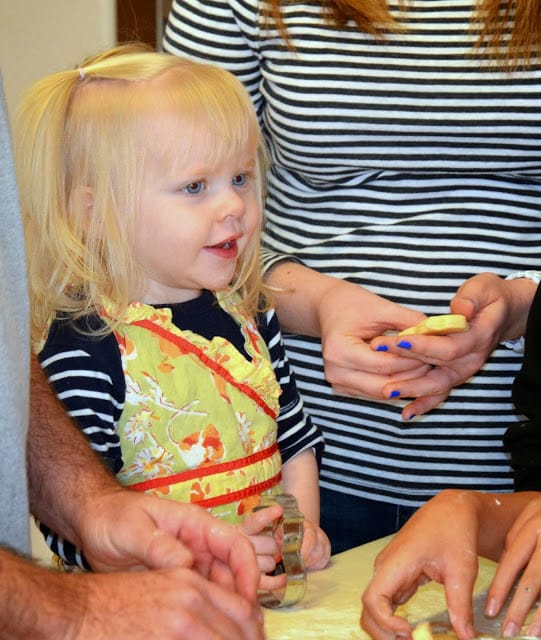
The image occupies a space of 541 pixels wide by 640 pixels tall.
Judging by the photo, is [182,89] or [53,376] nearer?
[53,376]

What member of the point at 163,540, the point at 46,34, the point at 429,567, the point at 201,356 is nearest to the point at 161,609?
the point at 163,540

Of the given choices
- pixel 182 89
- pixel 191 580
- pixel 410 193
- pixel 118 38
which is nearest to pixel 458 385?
pixel 410 193

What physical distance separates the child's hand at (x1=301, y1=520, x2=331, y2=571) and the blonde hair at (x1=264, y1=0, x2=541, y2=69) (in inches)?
28.1

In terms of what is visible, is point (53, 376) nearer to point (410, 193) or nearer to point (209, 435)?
point (209, 435)

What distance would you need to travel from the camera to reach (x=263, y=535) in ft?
4.65

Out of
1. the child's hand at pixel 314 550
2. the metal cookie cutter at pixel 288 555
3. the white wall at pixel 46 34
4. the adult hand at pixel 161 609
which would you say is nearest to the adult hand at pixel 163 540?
the adult hand at pixel 161 609

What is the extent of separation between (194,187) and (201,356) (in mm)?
232

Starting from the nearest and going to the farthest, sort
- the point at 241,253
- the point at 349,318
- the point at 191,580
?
1. the point at 191,580
2. the point at 349,318
3. the point at 241,253

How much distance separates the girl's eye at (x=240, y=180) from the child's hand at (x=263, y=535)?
480mm

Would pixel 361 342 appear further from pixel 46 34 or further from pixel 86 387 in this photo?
pixel 46 34

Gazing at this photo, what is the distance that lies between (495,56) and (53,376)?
767 mm

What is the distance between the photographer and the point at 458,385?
65.7 inches

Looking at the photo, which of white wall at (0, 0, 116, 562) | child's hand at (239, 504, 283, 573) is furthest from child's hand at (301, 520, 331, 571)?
white wall at (0, 0, 116, 562)

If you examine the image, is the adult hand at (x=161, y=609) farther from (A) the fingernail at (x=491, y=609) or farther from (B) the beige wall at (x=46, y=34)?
(B) the beige wall at (x=46, y=34)
